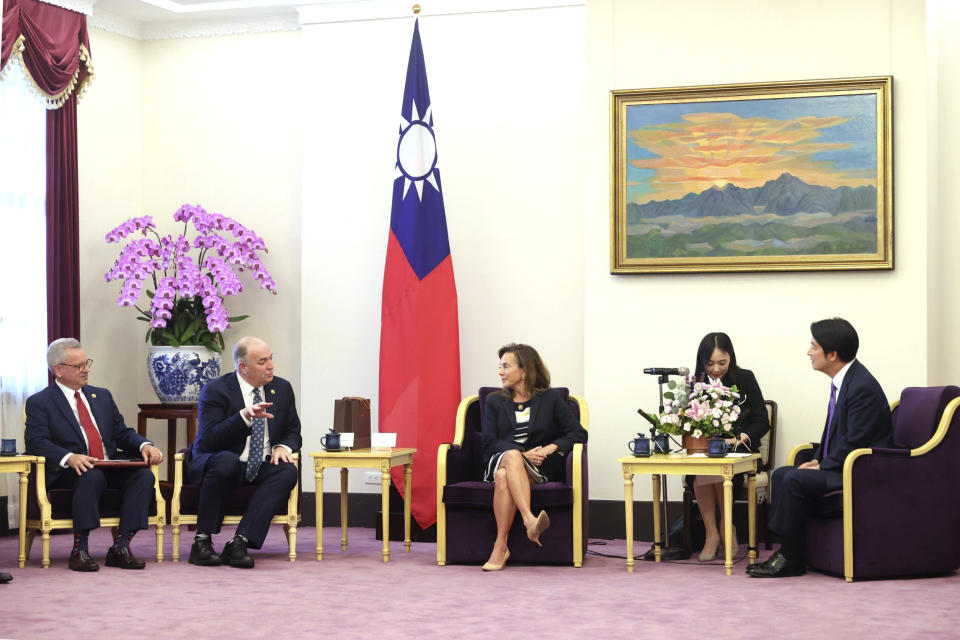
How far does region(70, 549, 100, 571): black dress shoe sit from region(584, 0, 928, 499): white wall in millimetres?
2913

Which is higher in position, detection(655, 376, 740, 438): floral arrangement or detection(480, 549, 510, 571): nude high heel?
detection(655, 376, 740, 438): floral arrangement

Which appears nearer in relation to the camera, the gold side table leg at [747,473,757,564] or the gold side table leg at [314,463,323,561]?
the gold side table leg at [747,473,757,564]

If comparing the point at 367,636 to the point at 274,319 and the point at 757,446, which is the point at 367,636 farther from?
the point at 274,319

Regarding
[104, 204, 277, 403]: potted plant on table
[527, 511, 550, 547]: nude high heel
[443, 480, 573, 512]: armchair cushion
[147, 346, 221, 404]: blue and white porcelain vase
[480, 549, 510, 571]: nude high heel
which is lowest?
[480, 549, 510, 571]: nude high heel

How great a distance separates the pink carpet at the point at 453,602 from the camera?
4.25 metres

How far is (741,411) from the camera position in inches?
249

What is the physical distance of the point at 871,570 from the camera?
5.35 meters

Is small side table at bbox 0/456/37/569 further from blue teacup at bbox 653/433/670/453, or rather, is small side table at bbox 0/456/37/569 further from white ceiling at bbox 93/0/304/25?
white ceiling at bbox 93/0/304/25

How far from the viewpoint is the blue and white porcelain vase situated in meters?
7.48

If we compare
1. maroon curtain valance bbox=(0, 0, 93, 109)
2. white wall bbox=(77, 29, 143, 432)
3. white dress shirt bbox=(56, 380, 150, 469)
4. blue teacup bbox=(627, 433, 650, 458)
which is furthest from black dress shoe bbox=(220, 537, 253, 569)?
maroon curtain valance bbox=(0, 0, 93, 109)

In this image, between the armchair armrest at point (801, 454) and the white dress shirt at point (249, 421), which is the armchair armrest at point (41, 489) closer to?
the white dress shirt at point (249, 421)

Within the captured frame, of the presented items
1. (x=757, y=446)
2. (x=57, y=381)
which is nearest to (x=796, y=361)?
(x=757, y=446)

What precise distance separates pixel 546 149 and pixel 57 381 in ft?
A: 11.0

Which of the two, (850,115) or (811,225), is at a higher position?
(850,115)
